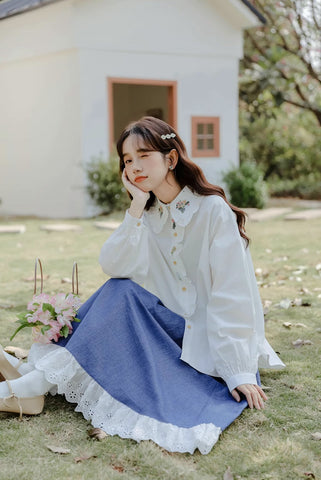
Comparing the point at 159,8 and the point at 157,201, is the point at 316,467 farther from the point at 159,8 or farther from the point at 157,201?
the point at 159,8

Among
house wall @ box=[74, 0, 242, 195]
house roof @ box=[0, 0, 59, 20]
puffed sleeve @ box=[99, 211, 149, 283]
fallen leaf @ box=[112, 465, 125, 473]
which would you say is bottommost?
fallen leaf @ box=[112, 465, 125, 473]

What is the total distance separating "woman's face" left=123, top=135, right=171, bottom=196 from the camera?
268 centimetres

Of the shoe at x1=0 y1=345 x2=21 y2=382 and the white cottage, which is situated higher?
the white cottage

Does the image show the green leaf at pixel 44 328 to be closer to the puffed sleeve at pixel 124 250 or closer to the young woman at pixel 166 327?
the young woman at pixel 166 327

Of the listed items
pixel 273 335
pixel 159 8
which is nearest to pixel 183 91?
pixel 159 8

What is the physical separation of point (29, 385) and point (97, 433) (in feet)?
1.20

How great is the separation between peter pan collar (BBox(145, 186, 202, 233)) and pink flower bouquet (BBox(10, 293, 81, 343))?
0.54 m

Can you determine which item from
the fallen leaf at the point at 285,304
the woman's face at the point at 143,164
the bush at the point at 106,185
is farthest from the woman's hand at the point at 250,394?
the bush at the point at 106,185

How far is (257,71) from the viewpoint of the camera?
1385cm

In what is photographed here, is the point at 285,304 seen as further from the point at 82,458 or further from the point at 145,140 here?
the point at 82,458

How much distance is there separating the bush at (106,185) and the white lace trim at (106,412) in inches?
303

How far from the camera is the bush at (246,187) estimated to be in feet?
36.7

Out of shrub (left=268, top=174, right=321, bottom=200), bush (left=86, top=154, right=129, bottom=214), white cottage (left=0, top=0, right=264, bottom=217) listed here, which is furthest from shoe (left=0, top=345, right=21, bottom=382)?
shrub (left=268, top=174, right=321, bottom=200)

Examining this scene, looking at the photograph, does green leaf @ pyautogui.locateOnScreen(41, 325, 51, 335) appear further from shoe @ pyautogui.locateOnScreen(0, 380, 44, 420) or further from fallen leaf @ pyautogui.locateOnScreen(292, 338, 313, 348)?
fallen leaf @ pyautogui.locateOnScreen(292, 338, 313, 348)
